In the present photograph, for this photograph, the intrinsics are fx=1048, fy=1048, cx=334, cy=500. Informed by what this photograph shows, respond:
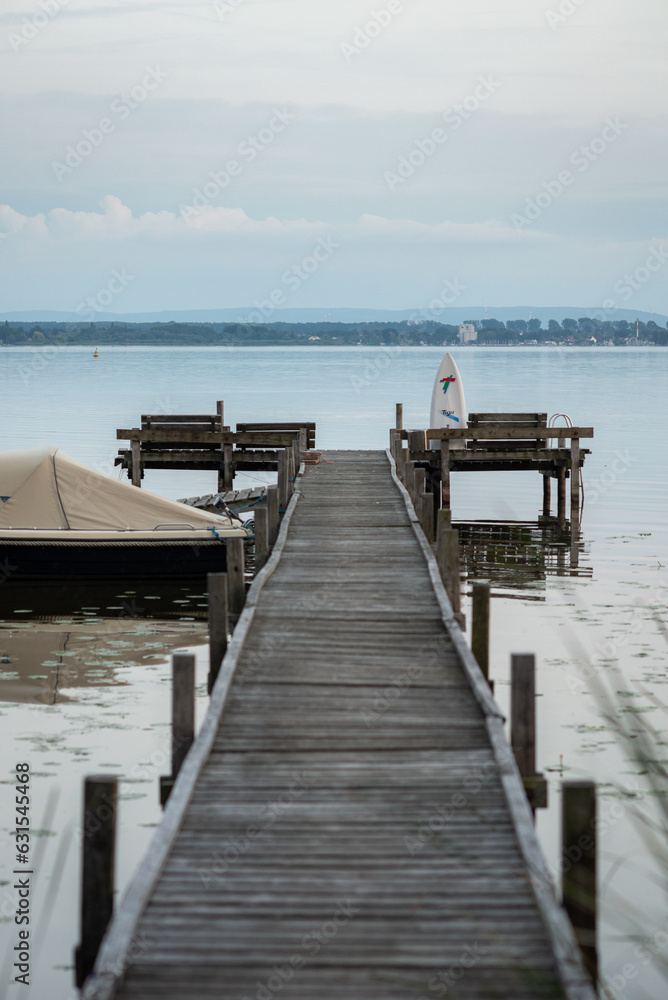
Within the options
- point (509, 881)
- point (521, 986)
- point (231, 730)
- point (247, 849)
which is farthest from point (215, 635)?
point (521, 986)

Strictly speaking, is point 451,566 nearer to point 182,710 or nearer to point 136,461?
point 182,710

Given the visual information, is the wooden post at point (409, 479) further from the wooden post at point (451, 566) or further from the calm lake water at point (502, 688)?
the wooden post at point (451, 566)

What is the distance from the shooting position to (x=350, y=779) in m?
6.07

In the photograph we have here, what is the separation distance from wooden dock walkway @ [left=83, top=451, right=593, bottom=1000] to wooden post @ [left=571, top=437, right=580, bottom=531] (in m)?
14.9

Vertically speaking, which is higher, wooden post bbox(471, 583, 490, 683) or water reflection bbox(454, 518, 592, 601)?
wooden post bbox(471, 583, 490, 683)

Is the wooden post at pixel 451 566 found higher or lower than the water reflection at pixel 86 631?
higher

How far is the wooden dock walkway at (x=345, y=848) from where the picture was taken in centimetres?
427

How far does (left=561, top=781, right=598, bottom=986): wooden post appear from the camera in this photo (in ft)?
14.3

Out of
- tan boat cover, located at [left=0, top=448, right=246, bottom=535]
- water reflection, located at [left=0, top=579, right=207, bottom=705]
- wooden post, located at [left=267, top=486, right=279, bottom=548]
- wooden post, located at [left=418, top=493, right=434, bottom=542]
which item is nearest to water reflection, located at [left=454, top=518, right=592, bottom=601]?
wooden post, located at [left=418, top=493, right=434, bottom=542]

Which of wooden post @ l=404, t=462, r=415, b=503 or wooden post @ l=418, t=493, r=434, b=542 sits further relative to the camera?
wooden post @ l=404, t=462, r=415, b=503

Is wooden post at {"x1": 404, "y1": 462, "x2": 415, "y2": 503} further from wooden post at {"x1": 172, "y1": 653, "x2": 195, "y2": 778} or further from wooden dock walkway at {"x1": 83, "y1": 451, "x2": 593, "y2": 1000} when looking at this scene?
wooden post at {"x1": 172, "y1": 653, "x2": 195, "y2": 778}

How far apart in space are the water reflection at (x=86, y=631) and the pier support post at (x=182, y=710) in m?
5.19

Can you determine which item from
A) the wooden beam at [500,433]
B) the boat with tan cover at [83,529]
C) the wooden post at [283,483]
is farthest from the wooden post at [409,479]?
the wooden beam at [500,433]

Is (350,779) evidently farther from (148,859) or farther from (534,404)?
(534,404)
